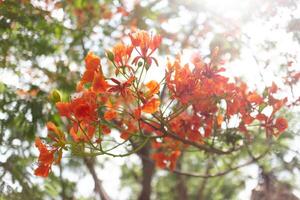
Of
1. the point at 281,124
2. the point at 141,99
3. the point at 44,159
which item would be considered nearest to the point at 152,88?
the point at 141,99

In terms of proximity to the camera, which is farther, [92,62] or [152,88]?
[152,88]

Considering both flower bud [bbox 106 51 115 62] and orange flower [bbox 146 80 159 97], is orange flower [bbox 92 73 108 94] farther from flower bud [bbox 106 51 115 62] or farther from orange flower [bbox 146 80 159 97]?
orange flower [bbox 146 80 159 97]

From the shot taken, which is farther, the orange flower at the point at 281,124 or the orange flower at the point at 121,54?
the orange flower at the point at 281,124

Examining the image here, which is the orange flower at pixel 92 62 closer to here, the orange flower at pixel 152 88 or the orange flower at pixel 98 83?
the orange flower at pixel 98 83

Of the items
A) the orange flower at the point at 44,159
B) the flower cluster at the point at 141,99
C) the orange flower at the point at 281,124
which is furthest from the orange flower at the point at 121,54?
the orange flower at the point at 281,124

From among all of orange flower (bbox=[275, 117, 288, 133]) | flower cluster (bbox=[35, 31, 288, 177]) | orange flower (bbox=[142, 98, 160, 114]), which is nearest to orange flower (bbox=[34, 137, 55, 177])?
flower cluster (bbox=[35, 31, 288, 177])

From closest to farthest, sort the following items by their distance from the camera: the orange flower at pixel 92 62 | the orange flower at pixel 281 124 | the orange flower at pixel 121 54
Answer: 1. the orange flower at pixel 92 62
2. the orange flower at pixel 121 54
3. the orange flower at pixel 281 124

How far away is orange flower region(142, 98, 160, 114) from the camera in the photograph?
100 inches

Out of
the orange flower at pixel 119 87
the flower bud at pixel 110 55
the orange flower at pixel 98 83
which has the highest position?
the flower bud at pixel 110 55

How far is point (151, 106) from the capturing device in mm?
2561

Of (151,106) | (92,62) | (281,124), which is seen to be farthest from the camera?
(281,124)

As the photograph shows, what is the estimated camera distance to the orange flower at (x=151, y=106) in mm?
2547

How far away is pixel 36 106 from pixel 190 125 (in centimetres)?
131

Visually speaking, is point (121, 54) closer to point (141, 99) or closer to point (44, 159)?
point (141, 99)
